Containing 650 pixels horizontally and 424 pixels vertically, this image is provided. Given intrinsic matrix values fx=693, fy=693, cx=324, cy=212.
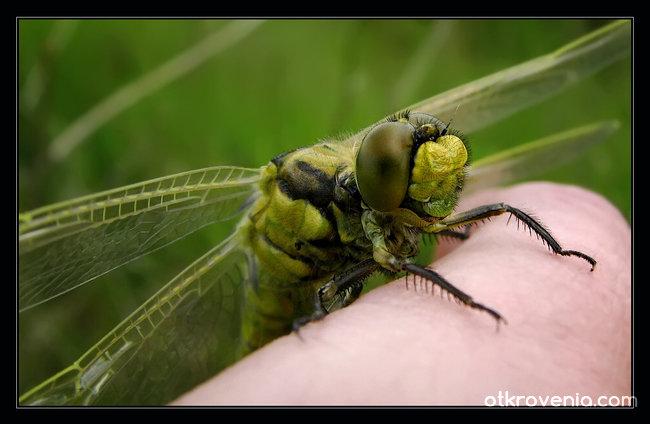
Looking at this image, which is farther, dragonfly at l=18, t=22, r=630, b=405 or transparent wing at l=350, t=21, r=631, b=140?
transparent wing at l=350, t=21, r=631, b=140

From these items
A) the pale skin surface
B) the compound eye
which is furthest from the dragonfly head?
the pale skin surface

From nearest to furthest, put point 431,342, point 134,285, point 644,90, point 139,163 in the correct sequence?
point 431,342 → point 644,90 → point 134,285 → point 139,163

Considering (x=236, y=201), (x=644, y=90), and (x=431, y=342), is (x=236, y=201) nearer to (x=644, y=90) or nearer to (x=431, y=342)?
(x=431, y=342)

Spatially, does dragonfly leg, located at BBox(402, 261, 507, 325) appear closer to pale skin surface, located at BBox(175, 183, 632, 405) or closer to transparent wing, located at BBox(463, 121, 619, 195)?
pale skin surface, located at BBox(175, 183, 632, 405)

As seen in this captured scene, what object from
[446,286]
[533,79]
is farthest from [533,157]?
[446,286]

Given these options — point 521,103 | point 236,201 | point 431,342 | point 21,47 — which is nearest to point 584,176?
point 521,103

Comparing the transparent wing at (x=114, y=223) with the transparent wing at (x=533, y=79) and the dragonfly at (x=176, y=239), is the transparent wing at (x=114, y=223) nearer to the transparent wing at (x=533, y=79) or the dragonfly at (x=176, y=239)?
the dragonfly at (x=176, y=239)

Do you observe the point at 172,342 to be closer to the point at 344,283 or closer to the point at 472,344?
the point at 344,283

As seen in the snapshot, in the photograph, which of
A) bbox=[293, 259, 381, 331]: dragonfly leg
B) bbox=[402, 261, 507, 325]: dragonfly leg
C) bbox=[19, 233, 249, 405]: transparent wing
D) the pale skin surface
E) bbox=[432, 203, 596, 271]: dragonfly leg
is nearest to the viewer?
the pale skin surface
